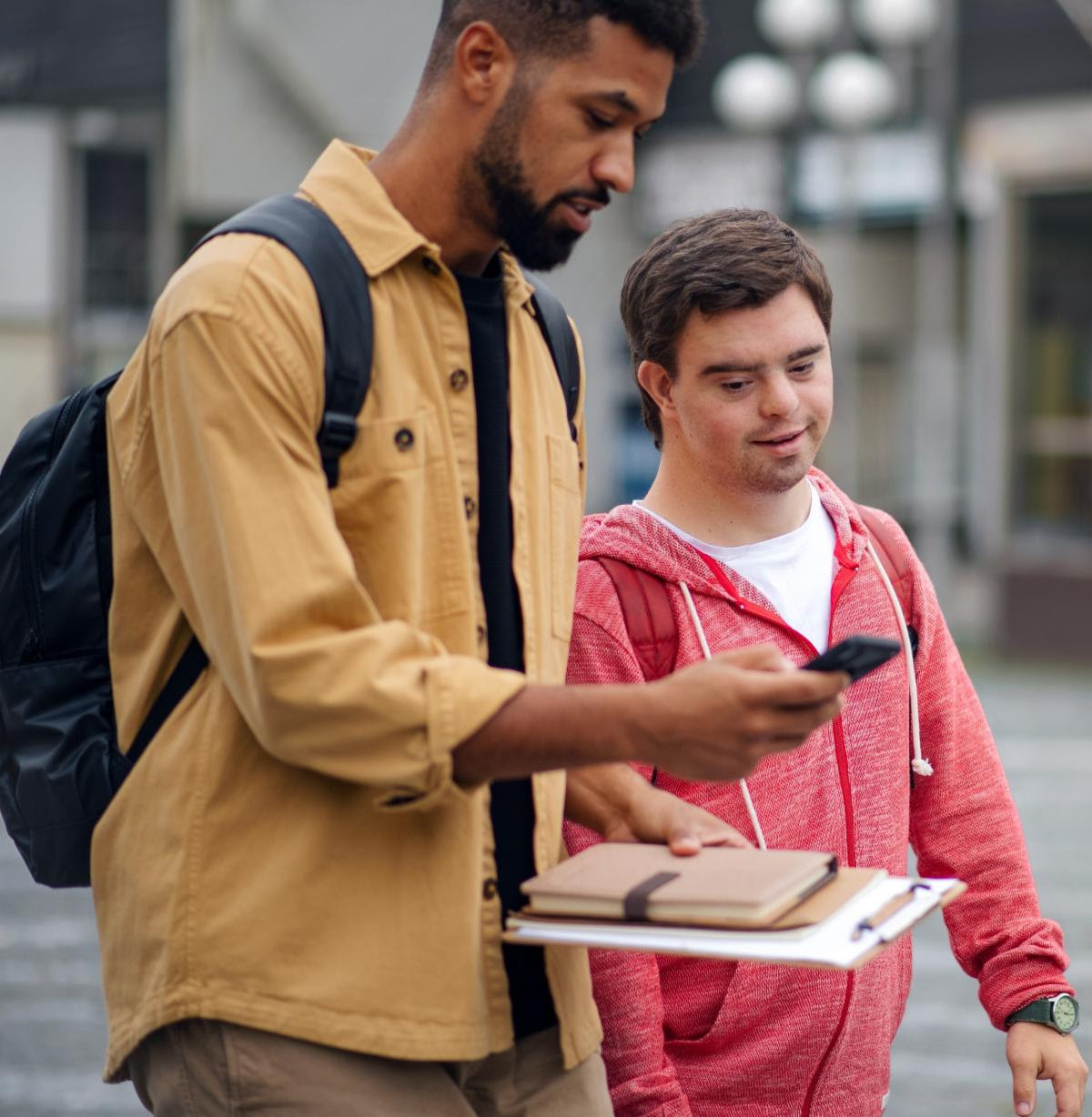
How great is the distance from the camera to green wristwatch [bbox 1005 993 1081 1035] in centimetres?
306

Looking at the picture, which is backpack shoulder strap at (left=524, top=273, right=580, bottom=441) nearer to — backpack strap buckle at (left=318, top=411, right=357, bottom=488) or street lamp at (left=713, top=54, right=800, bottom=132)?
backpack strap buckle at (left=318, top=411, right=357, bottom=488)

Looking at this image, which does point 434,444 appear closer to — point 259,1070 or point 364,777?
point 364,777

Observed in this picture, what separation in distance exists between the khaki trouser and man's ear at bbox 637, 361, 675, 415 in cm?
110

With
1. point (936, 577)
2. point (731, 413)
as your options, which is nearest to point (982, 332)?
point (936, 577)

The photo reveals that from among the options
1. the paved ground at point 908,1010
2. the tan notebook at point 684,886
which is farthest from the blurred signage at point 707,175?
the tan notebook at point 684,886

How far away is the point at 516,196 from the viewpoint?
236cm

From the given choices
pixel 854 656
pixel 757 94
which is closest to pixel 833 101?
pixel 757 94

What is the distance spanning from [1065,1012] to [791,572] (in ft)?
2.47

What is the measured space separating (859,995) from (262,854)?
104cm

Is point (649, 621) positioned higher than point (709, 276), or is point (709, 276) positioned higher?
point (709, 276)

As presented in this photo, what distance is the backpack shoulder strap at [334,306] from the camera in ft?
7.46

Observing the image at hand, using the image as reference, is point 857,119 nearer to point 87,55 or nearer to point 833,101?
point 833,101

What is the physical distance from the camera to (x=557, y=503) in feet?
8.56

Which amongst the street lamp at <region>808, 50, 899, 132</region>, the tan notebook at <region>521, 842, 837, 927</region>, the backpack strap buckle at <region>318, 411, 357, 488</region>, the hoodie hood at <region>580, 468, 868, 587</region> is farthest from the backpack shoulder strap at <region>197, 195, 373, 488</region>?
the street lamp at <region>808, 50, 899, 132</region>
